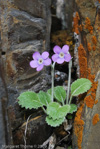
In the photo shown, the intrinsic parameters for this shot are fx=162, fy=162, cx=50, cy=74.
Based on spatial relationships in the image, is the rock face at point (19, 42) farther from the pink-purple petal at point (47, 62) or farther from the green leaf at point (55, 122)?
the green leaf at point (55, 122)

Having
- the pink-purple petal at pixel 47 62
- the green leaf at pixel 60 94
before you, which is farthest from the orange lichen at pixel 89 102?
the pink-purple petal at pixel 47 62

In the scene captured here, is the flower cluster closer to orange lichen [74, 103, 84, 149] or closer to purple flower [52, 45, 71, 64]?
purple flower [52, 45, 71, 64]

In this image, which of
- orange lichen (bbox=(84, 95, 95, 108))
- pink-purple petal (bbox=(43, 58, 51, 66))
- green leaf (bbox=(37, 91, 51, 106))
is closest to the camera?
pink-purple petal (bbox=(43, 58, 51, 66))

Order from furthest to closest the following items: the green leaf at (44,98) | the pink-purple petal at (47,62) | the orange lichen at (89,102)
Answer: the green leaf at (44,98) → the orange lichen at (89,102) → the pink-purple petal at (47,62)

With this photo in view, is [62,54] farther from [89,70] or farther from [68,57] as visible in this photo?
[89,70]

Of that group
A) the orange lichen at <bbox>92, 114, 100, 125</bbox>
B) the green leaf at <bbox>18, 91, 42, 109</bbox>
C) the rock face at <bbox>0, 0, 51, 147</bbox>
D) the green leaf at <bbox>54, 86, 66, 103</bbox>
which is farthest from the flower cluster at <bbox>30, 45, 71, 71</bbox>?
the orange lichen at <bbox>92, 114, 100, 125</bbox>

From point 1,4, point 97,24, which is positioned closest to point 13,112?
point 1,4
